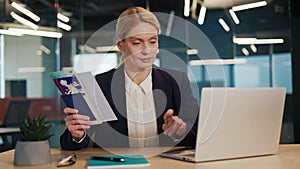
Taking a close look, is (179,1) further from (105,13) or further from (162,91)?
(162,91)

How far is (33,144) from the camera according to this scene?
1.16m

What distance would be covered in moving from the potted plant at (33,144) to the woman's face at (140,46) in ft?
1.83

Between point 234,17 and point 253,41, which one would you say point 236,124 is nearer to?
point 253,41

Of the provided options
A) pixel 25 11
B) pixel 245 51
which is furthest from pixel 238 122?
pixel 25 11

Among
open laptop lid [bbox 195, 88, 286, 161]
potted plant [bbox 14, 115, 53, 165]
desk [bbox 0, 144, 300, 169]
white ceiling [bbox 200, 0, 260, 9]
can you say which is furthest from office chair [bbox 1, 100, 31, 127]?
open laptop lid [bbox 195, 88, 286, 161]

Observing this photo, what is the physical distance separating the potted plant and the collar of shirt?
51 cm

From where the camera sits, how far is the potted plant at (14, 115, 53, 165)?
3.79ft

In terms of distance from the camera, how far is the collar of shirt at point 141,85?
5.30 ft

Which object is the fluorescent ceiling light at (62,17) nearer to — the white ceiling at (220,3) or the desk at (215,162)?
the white ceiling at (220,3)

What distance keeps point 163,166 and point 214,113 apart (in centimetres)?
23

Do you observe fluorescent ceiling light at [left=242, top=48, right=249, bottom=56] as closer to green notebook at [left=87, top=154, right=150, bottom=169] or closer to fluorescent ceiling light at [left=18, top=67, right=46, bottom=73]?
fluorescent ceiling light at [left=18, top=67, right=46, bottom=73]

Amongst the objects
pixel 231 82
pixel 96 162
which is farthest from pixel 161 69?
pixel 231 82

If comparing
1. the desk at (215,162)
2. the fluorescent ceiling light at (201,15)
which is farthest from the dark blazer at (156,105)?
the fluorescent ceiling light at (201,15)

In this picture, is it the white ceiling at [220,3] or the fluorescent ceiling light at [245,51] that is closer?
the fluorescent ceiling light at [245,51]
